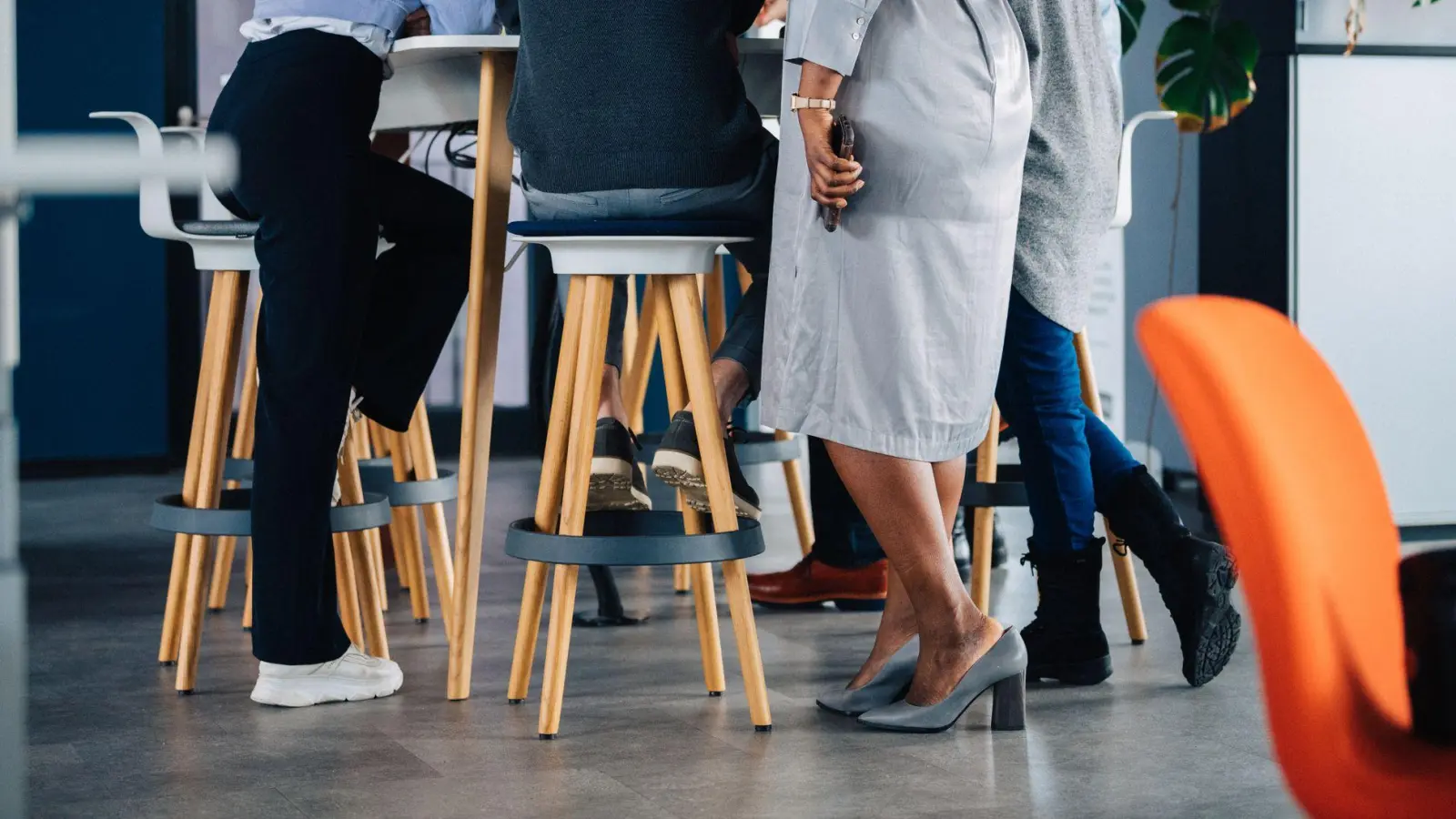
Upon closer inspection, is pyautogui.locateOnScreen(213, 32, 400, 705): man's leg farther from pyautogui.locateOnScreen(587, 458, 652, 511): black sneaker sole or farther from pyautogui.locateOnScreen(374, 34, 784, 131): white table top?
pyautogui.locateOnScreen(587, 458, 652, 511): black sneaker sole

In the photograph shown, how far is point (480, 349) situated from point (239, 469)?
677 millimetres

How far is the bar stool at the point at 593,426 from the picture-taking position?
6.46 feet

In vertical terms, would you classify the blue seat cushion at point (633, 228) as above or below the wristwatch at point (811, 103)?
below

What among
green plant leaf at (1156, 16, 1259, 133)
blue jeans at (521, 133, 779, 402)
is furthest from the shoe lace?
green plant leaf at (1156, 16, 1259, 133)

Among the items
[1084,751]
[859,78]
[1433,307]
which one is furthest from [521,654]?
[1433,307]

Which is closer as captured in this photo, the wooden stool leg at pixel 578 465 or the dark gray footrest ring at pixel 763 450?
the wooden stool leg at pixel 578 465

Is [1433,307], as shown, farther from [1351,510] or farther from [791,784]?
[1351,510]

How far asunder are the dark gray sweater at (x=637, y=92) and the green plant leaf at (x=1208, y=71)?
2.11 metres

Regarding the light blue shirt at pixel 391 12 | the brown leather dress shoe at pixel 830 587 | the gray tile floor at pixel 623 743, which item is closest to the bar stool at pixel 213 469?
the gray tile floor at pixel 623 743

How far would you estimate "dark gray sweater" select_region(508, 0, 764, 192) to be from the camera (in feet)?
6.46

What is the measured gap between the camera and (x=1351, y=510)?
1.12 metres

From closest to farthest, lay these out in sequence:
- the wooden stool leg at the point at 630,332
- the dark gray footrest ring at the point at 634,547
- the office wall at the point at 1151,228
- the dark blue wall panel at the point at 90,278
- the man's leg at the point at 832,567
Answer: the dark gray footrest ring at the point at 634,547
the man's leg at the point at 832,567
the wooden stool leg at the point at 630,332
the office wall at the point at 1151,228
the dark blue wall panel at the point at 90,278

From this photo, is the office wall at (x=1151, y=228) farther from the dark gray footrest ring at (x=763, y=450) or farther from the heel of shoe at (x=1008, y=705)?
the heel of shoe at (x=1008, y=705)

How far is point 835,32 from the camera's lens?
5.93 feet
